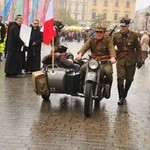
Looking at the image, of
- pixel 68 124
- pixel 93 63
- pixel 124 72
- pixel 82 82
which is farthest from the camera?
pixel 124 72

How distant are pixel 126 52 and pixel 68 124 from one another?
250 centimetres

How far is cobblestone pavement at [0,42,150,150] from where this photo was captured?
5789 millimetres

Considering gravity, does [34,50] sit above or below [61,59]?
below

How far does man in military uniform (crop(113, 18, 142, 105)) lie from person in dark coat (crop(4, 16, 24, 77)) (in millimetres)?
4267

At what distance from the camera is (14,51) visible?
12.5 m

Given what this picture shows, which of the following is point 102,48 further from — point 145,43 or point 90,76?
point 145,43

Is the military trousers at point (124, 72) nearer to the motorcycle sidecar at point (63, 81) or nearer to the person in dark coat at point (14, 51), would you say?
the motorcycle sidecar at point (63, 81)

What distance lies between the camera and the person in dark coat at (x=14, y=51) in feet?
40.1

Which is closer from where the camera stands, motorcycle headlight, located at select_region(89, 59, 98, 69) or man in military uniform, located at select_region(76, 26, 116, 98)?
motorcycle headlight, located at select_region(89, 59, 98, 69)

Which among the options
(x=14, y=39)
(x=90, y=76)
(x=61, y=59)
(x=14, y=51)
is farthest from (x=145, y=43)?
(x=90, y=76)

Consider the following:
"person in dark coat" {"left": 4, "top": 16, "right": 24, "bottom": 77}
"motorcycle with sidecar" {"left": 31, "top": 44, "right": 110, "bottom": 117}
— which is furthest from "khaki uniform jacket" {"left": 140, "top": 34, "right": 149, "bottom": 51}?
"motorcycle with sidecar" {"left": 31, "top": 44, "right": 110, "bottom": 117}

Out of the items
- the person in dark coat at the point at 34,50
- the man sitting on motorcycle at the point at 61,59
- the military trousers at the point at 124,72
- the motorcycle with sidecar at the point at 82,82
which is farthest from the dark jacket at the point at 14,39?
the military trousers at the point at 124,72

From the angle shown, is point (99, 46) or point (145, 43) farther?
point (145, 43)

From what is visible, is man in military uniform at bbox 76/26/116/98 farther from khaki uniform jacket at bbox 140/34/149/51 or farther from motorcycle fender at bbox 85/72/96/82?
khaki uniform jacket at bbox 140/34/149/51
